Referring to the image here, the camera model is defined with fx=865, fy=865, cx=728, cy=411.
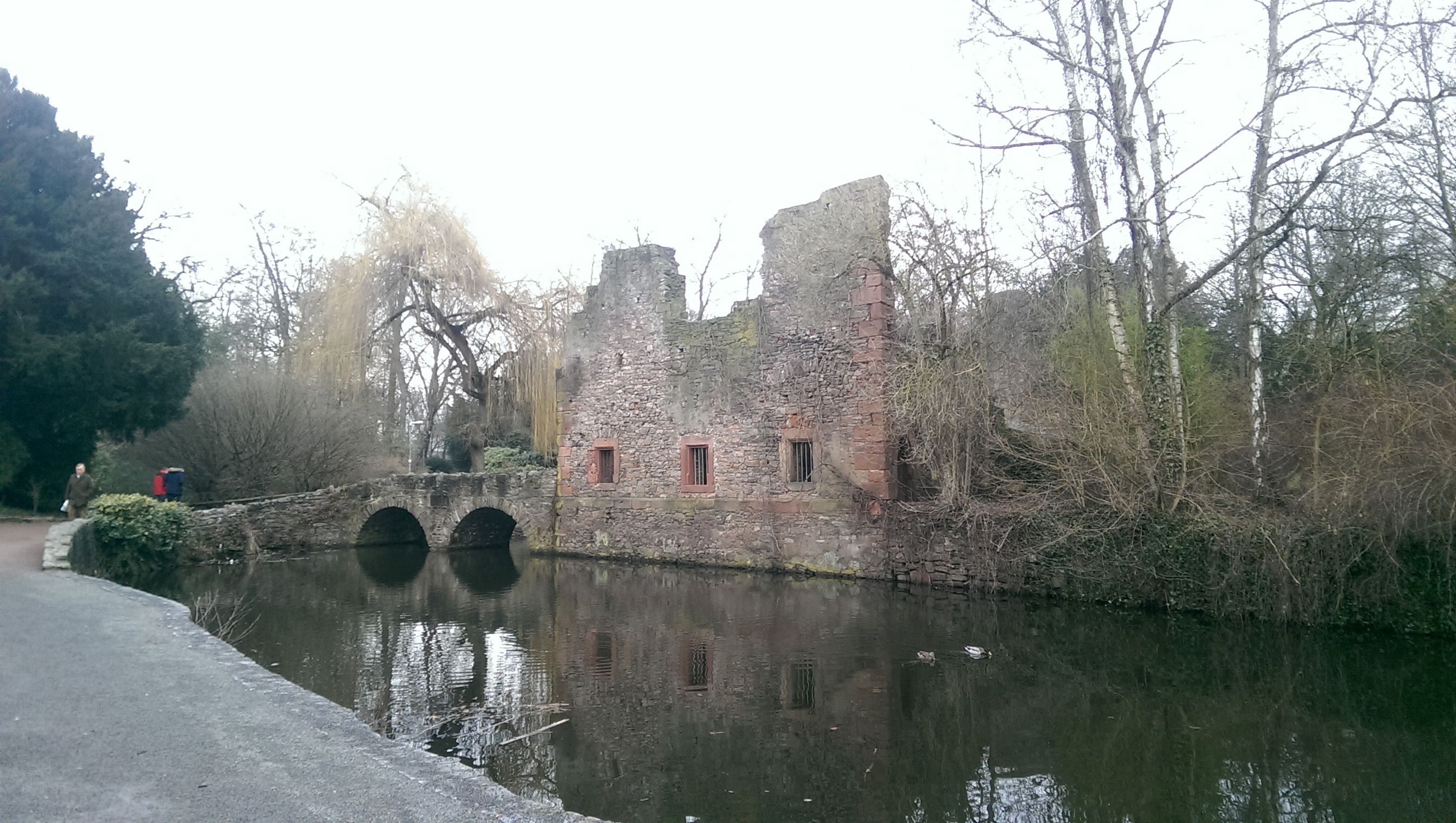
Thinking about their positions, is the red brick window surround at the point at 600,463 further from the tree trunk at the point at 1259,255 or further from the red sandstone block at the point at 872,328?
the tree trunk at the point at 1259,255

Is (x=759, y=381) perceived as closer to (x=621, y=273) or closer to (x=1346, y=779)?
(x=621, y=273)

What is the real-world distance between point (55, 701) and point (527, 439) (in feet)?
61.7

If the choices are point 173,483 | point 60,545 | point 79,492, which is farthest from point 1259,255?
point 173,483

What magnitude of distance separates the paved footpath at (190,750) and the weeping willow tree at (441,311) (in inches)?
527

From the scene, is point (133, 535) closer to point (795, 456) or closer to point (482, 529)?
point (482, 529)

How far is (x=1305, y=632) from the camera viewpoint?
9.07m

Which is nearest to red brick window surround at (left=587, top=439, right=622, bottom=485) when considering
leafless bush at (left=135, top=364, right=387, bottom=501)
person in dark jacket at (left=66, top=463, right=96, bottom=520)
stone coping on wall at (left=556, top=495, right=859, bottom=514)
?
stone coping on wall at (left=556, top=495, right=859, bottom=514)

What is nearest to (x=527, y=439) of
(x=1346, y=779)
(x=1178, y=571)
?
(x=1178, y=571)

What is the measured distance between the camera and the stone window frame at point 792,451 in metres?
14.4

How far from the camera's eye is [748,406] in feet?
50.0

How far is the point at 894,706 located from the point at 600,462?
11534mm

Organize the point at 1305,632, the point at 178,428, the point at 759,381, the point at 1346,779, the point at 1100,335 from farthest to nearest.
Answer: the point at 178,428 → the point at 759,381 → the point at 1100,335 → the point at 1305,632 → the point at 1346,779

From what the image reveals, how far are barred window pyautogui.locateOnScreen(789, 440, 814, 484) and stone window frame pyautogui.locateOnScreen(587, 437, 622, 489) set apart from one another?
3.96m

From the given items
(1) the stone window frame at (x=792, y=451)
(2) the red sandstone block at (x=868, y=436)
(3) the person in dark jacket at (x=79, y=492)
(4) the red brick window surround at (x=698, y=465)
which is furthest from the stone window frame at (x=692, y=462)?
(3) the person in dark jacket at (x=79, y=492)
